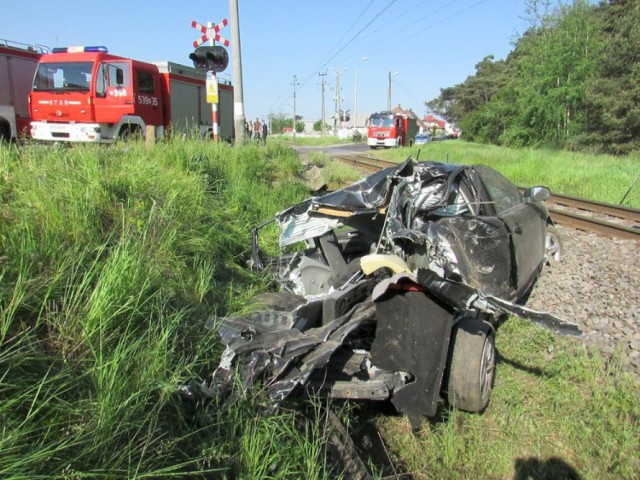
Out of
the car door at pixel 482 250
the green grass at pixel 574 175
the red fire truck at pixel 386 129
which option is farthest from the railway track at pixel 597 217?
the red fire truck at pixel 386 129

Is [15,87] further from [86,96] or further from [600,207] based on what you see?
[600,207]

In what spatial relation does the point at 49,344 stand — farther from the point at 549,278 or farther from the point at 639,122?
the point at 639,122

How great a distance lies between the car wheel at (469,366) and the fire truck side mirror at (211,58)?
8.40m

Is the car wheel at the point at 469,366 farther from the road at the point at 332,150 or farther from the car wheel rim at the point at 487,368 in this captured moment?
the road at the point at 332,150

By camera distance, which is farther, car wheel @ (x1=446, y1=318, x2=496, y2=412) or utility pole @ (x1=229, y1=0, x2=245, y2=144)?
utility pole @ (x1=229, y1=0, x2=245, y2=144)

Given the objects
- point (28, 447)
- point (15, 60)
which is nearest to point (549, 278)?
point (28, 447)

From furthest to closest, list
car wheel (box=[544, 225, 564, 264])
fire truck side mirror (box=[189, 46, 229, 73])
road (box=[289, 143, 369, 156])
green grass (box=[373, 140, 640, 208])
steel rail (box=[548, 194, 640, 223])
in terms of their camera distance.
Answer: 1. road (box=[289, 143, 369, 156])
2. green grass (box=[373, 140, 640, 208])
3. fire truck side mirror (box=[189, 46, 229, 73])
4. steel rail (box=[548, 194, 640, 223])
5. car wheel (box=[544, 225, 564, 264])

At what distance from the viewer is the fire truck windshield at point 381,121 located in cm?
3622

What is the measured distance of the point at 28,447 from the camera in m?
1.67

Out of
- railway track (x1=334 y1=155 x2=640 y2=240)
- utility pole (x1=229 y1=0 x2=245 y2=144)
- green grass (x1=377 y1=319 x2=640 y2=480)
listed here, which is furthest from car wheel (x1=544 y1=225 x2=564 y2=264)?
utility pole (x1=229 y1=0 x2=245 y2=144)

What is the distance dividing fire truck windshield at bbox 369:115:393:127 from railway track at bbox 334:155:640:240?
2619cm

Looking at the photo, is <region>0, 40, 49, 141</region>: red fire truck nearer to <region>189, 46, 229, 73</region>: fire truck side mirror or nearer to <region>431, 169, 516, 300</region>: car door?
<region>189, 46, 229, 73</region>: fire truck side mirror

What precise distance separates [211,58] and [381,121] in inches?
1115

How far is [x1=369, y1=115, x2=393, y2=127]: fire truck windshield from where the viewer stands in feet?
119
